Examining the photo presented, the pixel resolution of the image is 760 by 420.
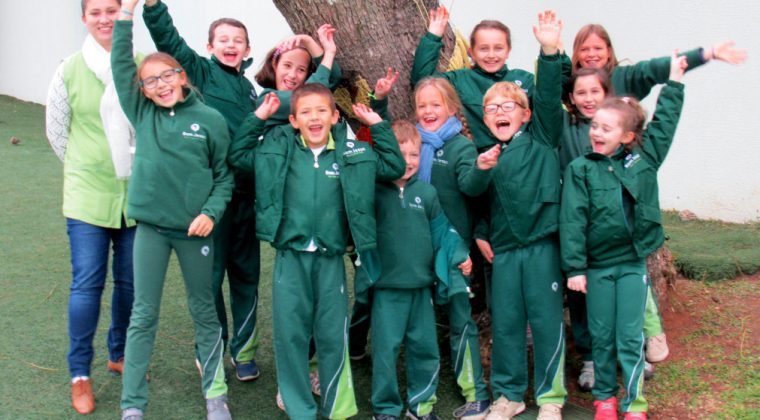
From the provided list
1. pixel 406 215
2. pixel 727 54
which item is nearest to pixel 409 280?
pixel 406 215

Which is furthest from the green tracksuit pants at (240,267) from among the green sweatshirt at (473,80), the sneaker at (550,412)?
the sneaker at (550,412)

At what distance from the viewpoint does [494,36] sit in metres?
4.37

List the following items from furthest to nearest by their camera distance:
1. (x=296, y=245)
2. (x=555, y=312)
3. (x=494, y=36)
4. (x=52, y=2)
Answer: (x=52, y=2)
(x=494, y=36)
(x=555, y=312)
(x=296, y=245)

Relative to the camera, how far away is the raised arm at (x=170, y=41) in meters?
4.08

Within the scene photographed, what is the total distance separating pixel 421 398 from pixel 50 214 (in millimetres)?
4790

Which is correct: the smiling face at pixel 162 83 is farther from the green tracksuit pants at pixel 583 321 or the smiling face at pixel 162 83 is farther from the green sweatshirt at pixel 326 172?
the green tracksuit pants at pixel 583 321

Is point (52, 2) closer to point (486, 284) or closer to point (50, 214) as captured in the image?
point (50, 214)

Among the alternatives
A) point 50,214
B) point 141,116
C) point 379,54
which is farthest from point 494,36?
point 50,214

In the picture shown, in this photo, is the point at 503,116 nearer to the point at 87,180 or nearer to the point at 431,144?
the point at 431,144

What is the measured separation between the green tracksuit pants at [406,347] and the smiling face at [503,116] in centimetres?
82

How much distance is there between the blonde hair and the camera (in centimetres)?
404

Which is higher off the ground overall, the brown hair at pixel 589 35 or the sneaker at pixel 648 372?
the brown hair at pixel 589 35

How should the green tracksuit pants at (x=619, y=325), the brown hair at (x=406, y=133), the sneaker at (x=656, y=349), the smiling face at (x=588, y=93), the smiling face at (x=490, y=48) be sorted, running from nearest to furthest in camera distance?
1. the green tracksuit pants at (x=619, y=325)
2. the brown hair at (x=406, y=133)
3. the smiling face at (x=588, y=93)
4. the smiling face at (x=490, y=48)
5. the sneaker at (x=656, y=349)

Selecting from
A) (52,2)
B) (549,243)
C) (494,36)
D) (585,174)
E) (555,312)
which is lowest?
(555,312)
